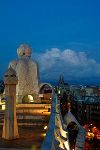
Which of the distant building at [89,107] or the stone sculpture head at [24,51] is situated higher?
the stone sculpture head at [24,51]

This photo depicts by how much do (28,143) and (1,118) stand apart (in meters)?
6.09

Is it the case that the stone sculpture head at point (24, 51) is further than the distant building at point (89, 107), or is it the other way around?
the distant building at point (89, 107)

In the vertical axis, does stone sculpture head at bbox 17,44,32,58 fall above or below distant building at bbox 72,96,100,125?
above

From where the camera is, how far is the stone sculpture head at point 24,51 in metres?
26.8

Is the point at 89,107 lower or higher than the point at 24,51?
lower

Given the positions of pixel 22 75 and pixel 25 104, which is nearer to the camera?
pixel 25 104

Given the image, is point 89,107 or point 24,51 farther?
point 89,107

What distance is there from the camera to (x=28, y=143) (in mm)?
12008

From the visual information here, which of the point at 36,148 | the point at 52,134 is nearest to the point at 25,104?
the point at 36,148

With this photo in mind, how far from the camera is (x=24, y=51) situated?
2683 cm

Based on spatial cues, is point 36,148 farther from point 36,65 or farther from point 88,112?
point 88,112

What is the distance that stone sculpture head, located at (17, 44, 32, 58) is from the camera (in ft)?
88.1

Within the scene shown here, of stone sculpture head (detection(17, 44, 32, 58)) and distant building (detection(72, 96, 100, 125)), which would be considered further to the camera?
distant building (detection(72, 96, 100, 125))

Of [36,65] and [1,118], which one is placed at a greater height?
[36,65]
